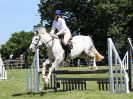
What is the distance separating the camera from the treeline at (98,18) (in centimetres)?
6525

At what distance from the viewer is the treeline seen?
65.2 metres

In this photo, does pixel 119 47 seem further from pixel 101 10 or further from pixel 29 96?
pixel 29 96

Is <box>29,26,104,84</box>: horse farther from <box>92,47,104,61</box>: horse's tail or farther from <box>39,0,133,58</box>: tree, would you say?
<box>39,0,133,58</box>: tree

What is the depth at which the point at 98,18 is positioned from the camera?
66688mm

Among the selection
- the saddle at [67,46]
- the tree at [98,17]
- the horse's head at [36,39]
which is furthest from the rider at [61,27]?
the tree at [98,17]

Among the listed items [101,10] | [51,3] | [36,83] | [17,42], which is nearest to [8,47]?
[17,42]

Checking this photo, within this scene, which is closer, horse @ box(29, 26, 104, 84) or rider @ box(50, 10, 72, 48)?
horse @ box(29, 26, 104, 84)

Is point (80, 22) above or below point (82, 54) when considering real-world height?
above

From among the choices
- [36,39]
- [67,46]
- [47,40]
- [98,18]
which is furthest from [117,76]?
[98,18]

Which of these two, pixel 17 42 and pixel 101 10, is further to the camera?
pixel 17 42

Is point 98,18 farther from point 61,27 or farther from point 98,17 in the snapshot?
point 61,27

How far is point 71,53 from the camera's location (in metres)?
15.1

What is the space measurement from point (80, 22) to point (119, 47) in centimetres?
687

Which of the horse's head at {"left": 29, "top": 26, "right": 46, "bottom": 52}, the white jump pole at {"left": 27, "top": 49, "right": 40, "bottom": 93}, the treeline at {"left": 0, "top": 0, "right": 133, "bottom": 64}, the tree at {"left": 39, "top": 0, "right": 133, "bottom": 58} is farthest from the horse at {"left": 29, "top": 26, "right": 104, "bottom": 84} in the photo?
the tree at {"left": 39, "top": 0, "right": 133, "bottom": 58}
